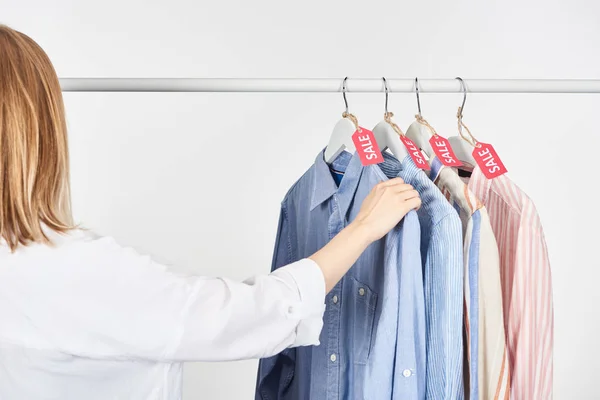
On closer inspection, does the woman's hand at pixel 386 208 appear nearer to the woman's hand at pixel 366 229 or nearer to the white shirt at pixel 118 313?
the woman's hand at pixel 366 229

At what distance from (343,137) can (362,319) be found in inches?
15.1

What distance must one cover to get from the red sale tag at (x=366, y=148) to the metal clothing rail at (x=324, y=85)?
15 cm

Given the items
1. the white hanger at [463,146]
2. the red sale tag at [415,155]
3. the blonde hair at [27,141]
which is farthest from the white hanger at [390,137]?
the blonde hair at [27,141]

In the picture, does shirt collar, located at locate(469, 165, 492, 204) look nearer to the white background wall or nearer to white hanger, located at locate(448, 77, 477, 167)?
white hanger, located at locate(448, 77, 477, 167)

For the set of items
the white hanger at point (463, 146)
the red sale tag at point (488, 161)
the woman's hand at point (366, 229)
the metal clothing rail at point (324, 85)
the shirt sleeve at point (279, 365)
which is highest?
the metal clothing rail at point (324, 85)

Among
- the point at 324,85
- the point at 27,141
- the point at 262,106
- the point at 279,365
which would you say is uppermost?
the point at 262,106

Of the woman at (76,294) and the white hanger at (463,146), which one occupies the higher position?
the white hanger at (463,146)

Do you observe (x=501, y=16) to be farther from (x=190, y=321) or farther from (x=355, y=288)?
(x=190, y=321)

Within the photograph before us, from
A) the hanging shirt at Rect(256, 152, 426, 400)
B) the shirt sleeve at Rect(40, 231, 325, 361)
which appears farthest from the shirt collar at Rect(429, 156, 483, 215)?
the shirt sleeve at Rect(40, 231, 325, 361)

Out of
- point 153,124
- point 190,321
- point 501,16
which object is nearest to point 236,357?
point 190,321

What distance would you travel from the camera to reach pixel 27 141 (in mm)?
1068

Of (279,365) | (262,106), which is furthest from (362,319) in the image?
(262,106)

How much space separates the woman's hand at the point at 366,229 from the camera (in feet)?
3.77

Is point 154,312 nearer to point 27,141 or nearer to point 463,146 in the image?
point 27,141
